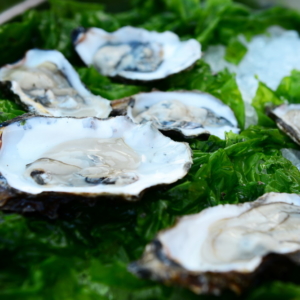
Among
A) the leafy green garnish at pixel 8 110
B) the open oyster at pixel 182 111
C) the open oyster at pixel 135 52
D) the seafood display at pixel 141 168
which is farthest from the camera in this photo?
the open oyster at pixel 135 52

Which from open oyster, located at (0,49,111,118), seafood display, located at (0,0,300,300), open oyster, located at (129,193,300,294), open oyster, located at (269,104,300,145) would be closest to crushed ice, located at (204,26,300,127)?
seafood display, located at (0,0,300,300)

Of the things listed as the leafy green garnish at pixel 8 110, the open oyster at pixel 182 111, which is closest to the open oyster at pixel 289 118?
the open oyster at pixel 182 111

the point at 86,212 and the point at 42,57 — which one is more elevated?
the point at 42,57

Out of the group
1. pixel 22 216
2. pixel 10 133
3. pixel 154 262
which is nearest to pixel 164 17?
pixel 10 133

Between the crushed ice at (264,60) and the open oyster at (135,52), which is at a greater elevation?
the open oyster at (135,52)

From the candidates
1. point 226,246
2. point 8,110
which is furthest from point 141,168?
point 8,110

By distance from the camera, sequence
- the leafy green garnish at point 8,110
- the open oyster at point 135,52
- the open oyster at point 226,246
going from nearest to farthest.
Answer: the open oyster at point 226,246, the leafy green garnish at point 8,110, the open oyster at point 135,52

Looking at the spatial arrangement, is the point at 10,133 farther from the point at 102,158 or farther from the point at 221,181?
the point at 221,181

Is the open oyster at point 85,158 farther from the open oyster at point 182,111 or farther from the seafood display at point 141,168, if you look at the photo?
the open oyster at point 182,111
